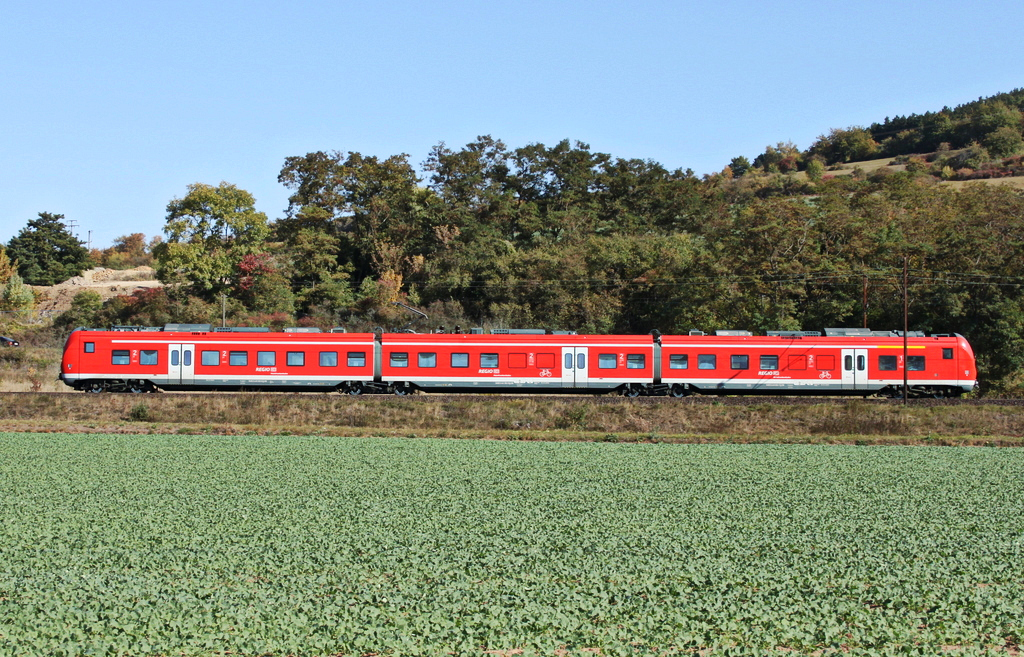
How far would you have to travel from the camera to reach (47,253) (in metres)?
101

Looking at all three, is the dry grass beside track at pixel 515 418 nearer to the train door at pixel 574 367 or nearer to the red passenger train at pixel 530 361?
the train door at pixel 574 367

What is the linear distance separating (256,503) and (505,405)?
1626cm

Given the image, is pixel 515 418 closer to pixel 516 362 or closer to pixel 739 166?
pixel 516 362

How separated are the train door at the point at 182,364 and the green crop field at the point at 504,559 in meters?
15.6

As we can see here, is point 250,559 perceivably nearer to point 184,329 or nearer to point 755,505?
point 755,505

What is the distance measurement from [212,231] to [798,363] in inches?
2191

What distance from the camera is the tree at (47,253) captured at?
9850 cm

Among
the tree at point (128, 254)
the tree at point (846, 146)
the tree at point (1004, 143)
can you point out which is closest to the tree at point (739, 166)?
the tree at point (846, 146)

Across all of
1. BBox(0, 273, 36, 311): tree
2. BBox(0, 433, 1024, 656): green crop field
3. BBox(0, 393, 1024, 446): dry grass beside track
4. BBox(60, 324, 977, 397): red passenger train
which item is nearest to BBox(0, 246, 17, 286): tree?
BBox(0, 273, 36, 311): tree

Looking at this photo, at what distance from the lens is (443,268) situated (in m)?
70.8

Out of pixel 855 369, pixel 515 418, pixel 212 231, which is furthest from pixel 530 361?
pixel 212 231

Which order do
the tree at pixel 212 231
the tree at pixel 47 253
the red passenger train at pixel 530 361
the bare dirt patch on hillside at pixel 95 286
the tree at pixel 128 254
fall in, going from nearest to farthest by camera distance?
the red passenger train at pixel 530 361 → the tree at pixel 212 231 → the bare dirt patch on hillside at pixel 95 286 → the tree at pixel 47 253 → the tree at pixel 128 254

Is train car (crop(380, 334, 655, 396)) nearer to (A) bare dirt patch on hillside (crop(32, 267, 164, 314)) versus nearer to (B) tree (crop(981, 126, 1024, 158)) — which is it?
(A) bare dirt patch on hillside (crop(32, 267, 164, 314))

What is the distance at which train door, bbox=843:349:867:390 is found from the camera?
37.6 metres
